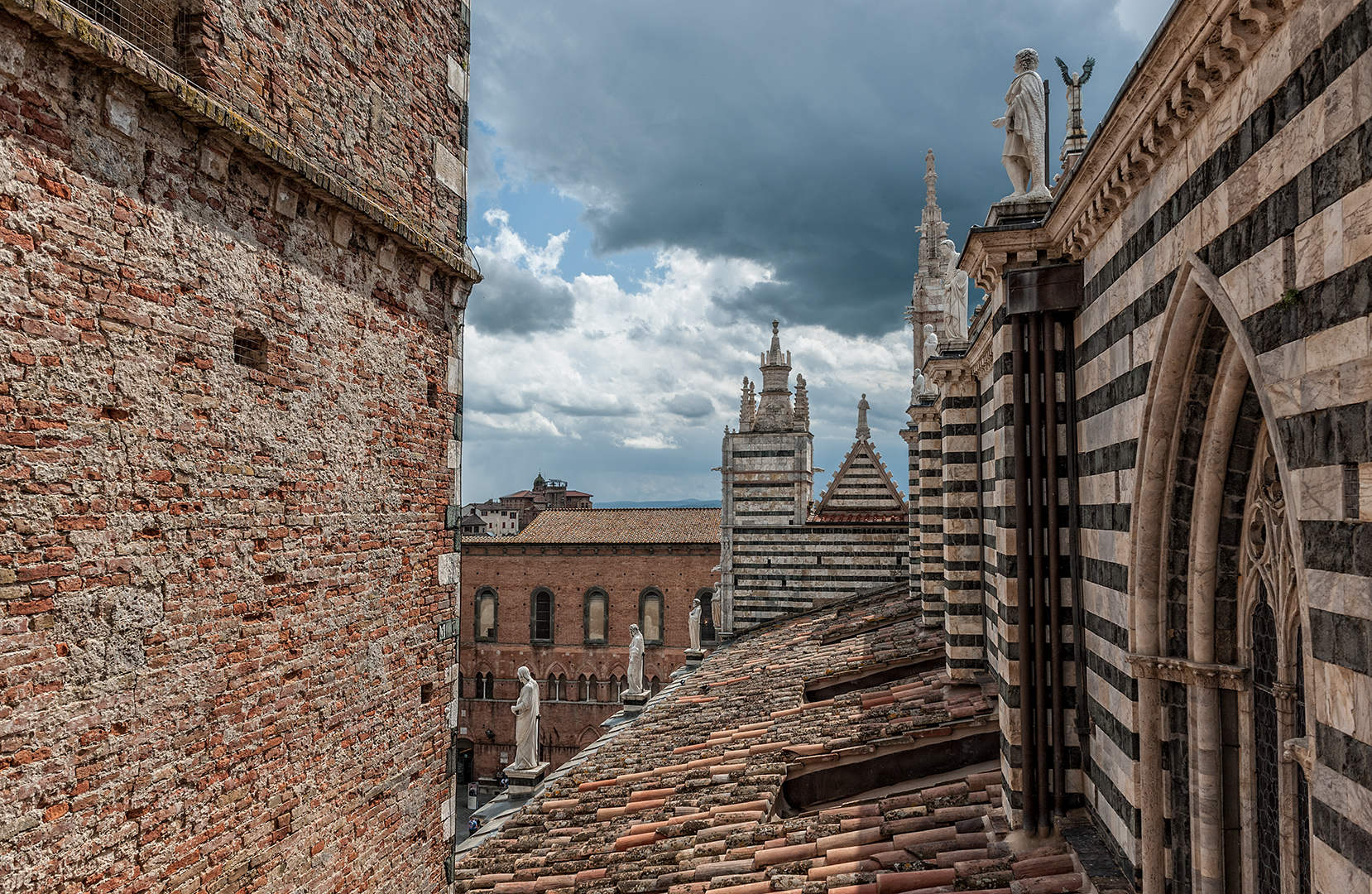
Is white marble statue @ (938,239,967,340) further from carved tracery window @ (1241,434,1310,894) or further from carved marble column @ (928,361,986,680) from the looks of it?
carved tracery window @ (1241,434,1310,894)

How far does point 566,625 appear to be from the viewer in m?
36.9

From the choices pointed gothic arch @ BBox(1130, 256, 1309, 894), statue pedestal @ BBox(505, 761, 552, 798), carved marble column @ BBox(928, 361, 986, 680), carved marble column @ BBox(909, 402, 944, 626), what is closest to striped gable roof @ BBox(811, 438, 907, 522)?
carved marble column @ BBox(909, 402, 944, 626)

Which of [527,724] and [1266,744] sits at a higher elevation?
[1266,744]

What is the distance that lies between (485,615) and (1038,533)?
34.4m

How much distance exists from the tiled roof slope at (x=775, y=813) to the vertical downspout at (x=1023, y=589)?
0.42 m

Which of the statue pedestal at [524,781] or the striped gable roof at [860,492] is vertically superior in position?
the striped gable roof at [860,492]

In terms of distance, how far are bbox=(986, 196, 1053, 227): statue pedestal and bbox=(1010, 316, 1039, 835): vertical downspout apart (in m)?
0.77

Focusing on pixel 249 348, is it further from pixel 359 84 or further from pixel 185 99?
pixel 359 84

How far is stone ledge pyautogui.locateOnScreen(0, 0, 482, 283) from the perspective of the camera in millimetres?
4076

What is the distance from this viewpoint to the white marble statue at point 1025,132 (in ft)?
21.7

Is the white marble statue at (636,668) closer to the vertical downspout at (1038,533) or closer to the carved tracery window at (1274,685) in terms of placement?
the vertical downspout at (1038,533)

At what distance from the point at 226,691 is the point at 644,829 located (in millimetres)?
4132

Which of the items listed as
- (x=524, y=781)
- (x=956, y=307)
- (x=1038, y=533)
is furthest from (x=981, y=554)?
(x=524, y=781)

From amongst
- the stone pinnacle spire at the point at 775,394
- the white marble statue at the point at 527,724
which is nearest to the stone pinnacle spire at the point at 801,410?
the stone pinnacle spire at the point at 775,394
